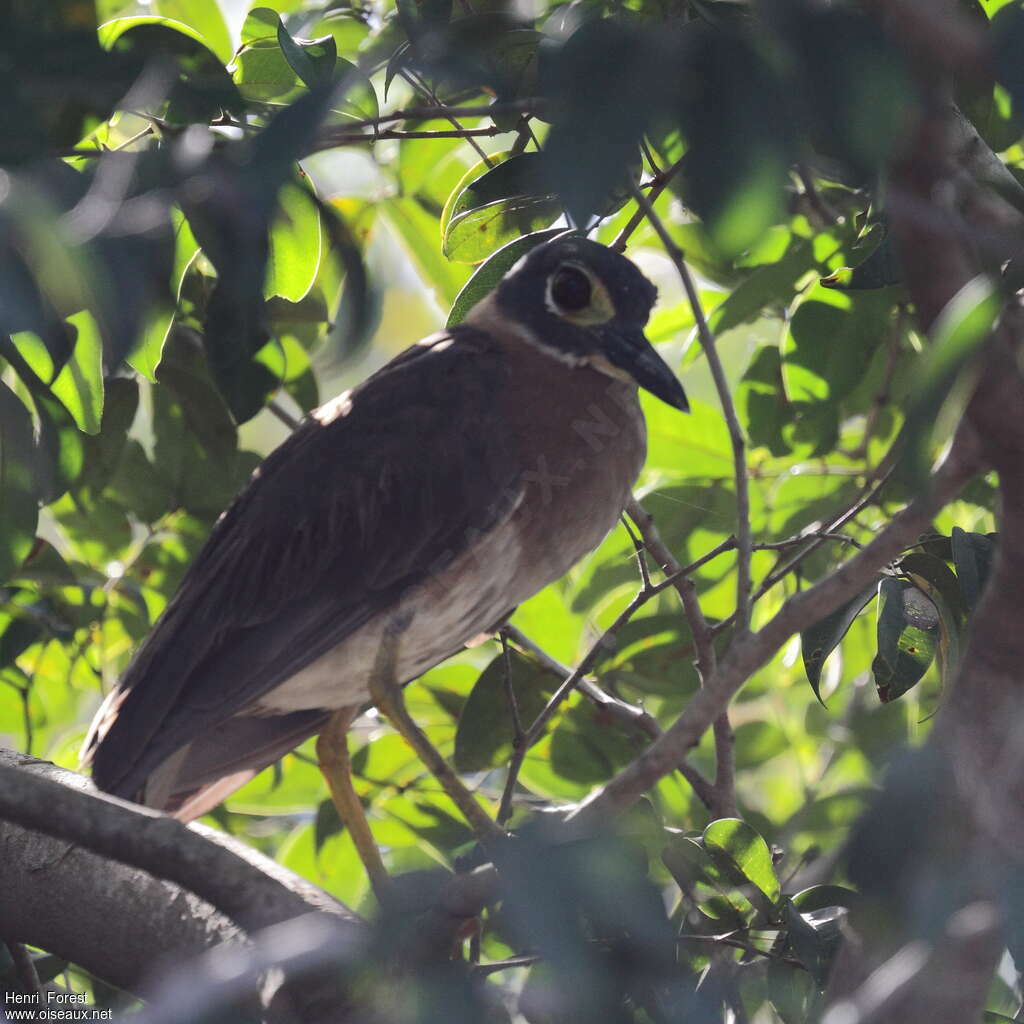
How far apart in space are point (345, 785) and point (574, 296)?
3.55ft

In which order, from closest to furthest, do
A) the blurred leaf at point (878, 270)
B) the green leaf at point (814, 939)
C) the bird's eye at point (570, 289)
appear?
the green leaf at point (814, 939) < the blurred leaf at point (878, 270) < the bird's eye at point (570, 289)

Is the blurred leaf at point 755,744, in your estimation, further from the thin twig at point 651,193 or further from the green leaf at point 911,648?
the thin twig at point 651,193

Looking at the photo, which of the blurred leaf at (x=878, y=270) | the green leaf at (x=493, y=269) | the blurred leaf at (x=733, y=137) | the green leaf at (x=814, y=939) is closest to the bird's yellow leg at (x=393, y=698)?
the green leaf at (x=493, y=269)

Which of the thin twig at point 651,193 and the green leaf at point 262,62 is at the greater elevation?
the green leaf at point 262,62

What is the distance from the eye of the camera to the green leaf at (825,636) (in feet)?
6.12

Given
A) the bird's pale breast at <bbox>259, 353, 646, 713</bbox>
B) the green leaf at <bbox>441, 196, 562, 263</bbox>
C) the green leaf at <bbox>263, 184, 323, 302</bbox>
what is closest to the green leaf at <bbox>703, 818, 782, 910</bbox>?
the bird's pale breast at <bbox>259, 353, 646, 713</bbox>

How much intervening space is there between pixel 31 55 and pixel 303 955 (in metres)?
0.76

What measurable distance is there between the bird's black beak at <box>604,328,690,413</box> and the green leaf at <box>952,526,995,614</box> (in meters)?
0.65

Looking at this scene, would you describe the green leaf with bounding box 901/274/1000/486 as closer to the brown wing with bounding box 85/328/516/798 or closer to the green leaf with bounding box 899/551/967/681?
the green leaf with bounding box 899/551/967/681

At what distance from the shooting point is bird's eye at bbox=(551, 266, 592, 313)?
8.59 ft

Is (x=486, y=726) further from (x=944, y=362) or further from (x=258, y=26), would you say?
(x=944, y=362)

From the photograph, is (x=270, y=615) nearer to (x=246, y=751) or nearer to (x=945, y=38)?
(x=246, y=751)

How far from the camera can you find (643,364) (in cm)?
242

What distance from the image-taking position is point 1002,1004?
1.62 meters
